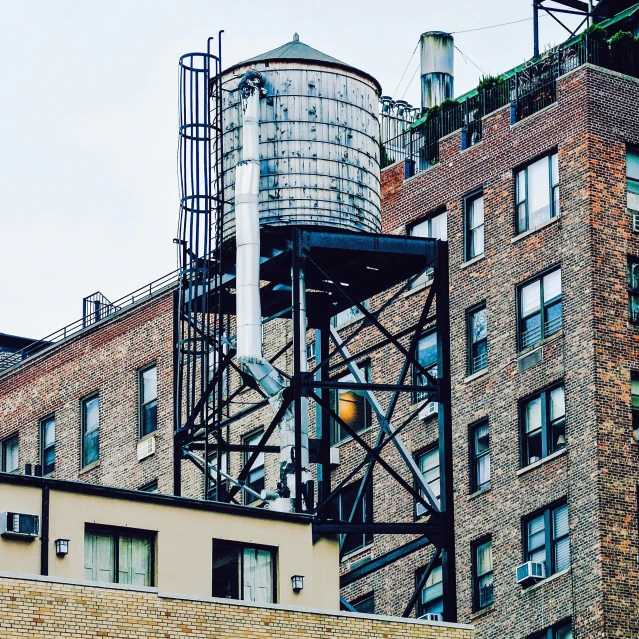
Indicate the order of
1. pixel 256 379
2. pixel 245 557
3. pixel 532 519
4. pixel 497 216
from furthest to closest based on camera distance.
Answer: pixel 497 216, pixel 532 519, pixel 256 379, pixel 245 557

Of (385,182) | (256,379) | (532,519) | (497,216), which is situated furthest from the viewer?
(385,182)

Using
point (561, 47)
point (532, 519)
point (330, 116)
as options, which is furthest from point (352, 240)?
point (561, 47)

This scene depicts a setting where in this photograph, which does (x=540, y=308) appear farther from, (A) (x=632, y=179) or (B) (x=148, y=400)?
(B) (x=148, y=400)

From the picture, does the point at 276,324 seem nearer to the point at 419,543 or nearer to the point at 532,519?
the point at 532,519

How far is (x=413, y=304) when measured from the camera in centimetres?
6481

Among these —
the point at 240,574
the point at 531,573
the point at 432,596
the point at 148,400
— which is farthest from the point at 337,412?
the point at 240,574

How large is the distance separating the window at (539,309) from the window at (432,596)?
612 cm

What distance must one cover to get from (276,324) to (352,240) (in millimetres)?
19231

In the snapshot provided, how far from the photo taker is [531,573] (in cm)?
5744

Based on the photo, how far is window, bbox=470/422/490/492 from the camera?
60781 mm

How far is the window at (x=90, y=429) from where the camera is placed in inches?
2901

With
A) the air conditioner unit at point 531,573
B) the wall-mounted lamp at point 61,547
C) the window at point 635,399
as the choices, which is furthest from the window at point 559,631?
the wall-mounted lamp at point 61,547

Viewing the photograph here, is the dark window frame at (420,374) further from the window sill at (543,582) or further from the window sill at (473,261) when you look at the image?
the window sill at (543,582)

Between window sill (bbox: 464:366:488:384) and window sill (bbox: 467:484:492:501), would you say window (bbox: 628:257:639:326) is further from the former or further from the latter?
window sill (bbox: 467:484:492:501)
